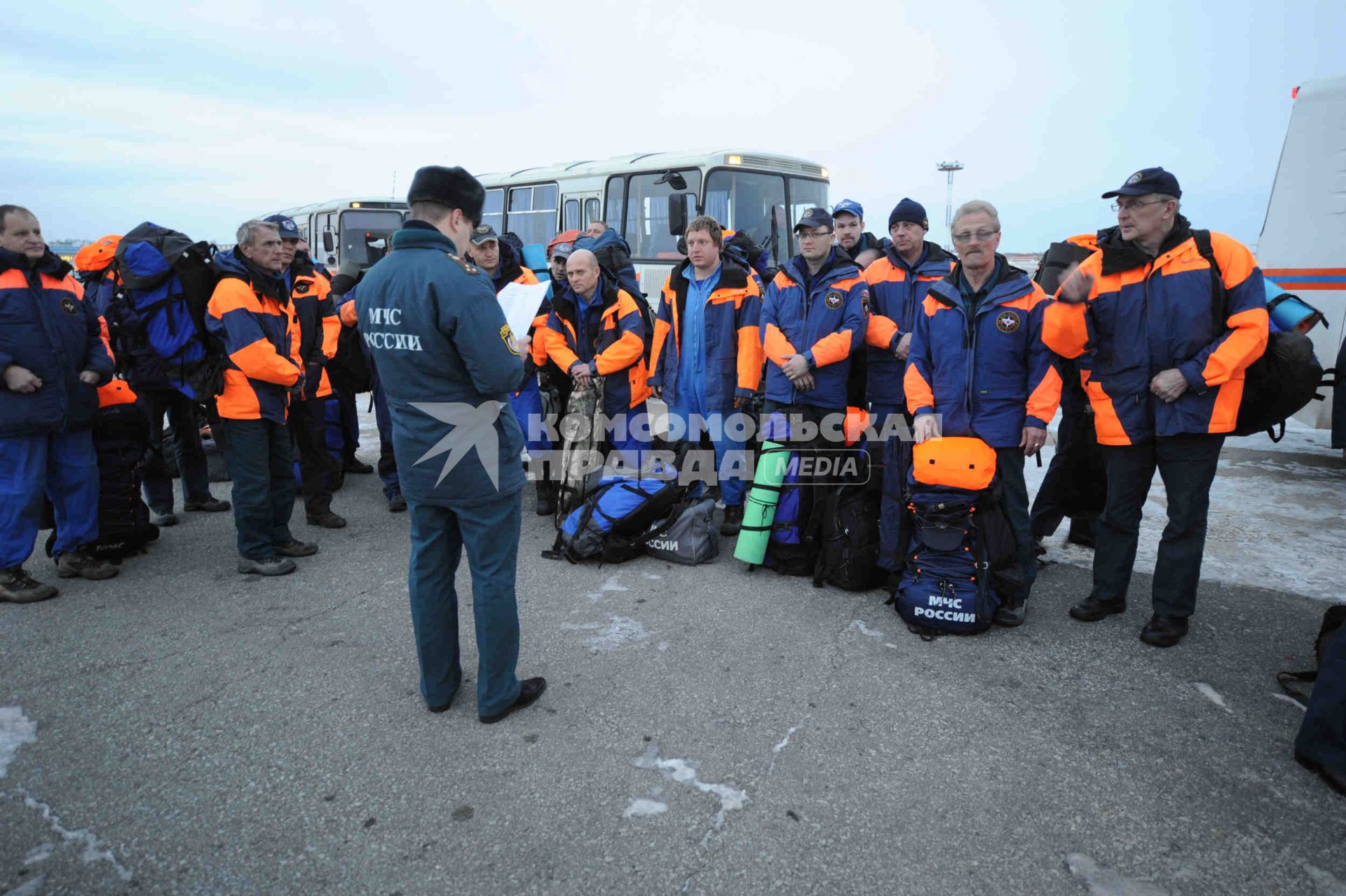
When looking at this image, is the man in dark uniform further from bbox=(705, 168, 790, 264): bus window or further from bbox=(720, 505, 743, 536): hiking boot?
bbox=(705, 168, 790, 264): bus window

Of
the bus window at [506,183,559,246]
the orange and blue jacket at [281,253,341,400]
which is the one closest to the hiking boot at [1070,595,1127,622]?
the orange and blue jacket at [281,253,341,400]

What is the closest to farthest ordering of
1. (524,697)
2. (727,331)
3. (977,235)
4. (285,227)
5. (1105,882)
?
(1105,882), (524,697), (977,235), (285,227), (727,331)

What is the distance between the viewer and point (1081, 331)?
11.8 feet

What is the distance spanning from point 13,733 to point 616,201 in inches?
316

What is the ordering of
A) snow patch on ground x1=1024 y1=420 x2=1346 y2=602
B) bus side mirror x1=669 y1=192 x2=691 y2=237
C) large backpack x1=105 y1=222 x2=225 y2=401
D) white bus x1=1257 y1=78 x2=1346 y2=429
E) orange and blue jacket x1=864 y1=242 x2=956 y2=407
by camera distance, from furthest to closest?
bus side mirror x1=669 y1=192 x2=691 y2=237 < white bus x1=1257 y1=78 x2=1346 y2=429 < orange and blue jacket x1=864 y1=242 x2=956 y2=407 < snow patch on ground x1=1024 y1=420 x2=1346 y2=602 < large backpack x1=105 y1=222 x2=225 y2=401

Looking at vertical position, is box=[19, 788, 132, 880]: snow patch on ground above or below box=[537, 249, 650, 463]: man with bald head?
below

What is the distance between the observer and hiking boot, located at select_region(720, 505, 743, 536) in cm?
538

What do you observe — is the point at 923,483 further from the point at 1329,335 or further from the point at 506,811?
the point at 1329,335

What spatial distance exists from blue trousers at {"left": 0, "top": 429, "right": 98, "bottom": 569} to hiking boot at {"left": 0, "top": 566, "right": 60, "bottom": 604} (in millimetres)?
48

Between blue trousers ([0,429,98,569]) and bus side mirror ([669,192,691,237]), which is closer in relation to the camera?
blue trousers ([0,429,98,569])

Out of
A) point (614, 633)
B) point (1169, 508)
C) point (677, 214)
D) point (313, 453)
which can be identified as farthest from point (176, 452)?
point (1169, 508)

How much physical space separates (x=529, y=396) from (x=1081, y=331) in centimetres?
395

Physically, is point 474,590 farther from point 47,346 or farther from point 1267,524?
point 1267,524

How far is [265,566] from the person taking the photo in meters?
4.52
